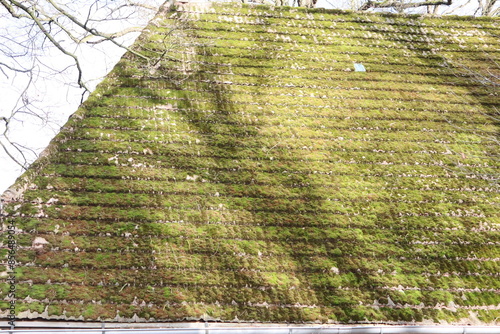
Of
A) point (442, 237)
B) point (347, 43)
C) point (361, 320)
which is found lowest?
point (361, 320)

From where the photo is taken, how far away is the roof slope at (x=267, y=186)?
4.53 metres

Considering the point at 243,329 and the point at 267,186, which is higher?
the point at 267,186

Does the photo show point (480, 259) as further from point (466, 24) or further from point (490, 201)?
→ point (466, 24)

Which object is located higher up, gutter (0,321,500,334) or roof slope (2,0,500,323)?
roof slope (2,0,500,323)

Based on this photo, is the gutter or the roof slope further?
the roof slope

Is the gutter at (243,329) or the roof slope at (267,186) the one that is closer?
the gutter at (243,329)

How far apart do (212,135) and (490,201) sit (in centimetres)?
424

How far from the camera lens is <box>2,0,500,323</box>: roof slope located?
453 centimetres

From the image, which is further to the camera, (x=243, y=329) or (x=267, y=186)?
(x=267, y=186)

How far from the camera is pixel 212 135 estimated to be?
6.06 metres

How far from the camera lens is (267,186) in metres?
5.61

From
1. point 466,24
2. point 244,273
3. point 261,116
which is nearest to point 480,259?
point 244,273

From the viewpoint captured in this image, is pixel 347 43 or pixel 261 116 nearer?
pixel 261 116

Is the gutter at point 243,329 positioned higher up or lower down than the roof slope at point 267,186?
lower down
